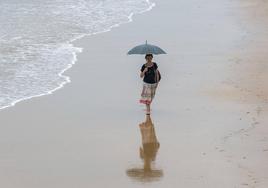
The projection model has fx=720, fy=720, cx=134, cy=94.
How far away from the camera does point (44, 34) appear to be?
74.9ft

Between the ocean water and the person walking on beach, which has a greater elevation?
the ocean water

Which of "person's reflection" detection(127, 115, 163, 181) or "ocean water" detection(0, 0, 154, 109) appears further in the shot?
"ocean water" detection(0, 0, 154, 109)

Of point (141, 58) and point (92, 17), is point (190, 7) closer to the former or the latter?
point (92, 17)

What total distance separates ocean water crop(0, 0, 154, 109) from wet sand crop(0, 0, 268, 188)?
56 centimetres

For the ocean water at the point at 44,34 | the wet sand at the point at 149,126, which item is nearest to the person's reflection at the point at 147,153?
the wet sand at the point at 149,126

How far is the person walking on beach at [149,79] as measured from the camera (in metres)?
13.4

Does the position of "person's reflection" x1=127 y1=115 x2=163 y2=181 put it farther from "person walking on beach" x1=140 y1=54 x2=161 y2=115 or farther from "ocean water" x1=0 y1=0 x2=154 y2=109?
"ocean water" x1=0 y1=0 x2=154 y2=109

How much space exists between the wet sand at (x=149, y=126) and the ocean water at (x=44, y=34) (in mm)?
556

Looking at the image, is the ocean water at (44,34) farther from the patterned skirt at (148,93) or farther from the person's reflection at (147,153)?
the person's reflection at (147,153)

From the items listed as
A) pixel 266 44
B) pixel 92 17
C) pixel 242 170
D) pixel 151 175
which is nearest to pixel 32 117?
pixel 151 175

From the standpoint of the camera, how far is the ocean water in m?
16.1

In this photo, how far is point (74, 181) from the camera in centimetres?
1012

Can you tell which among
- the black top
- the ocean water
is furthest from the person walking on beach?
the ocean water

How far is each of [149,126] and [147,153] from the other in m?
1.45
